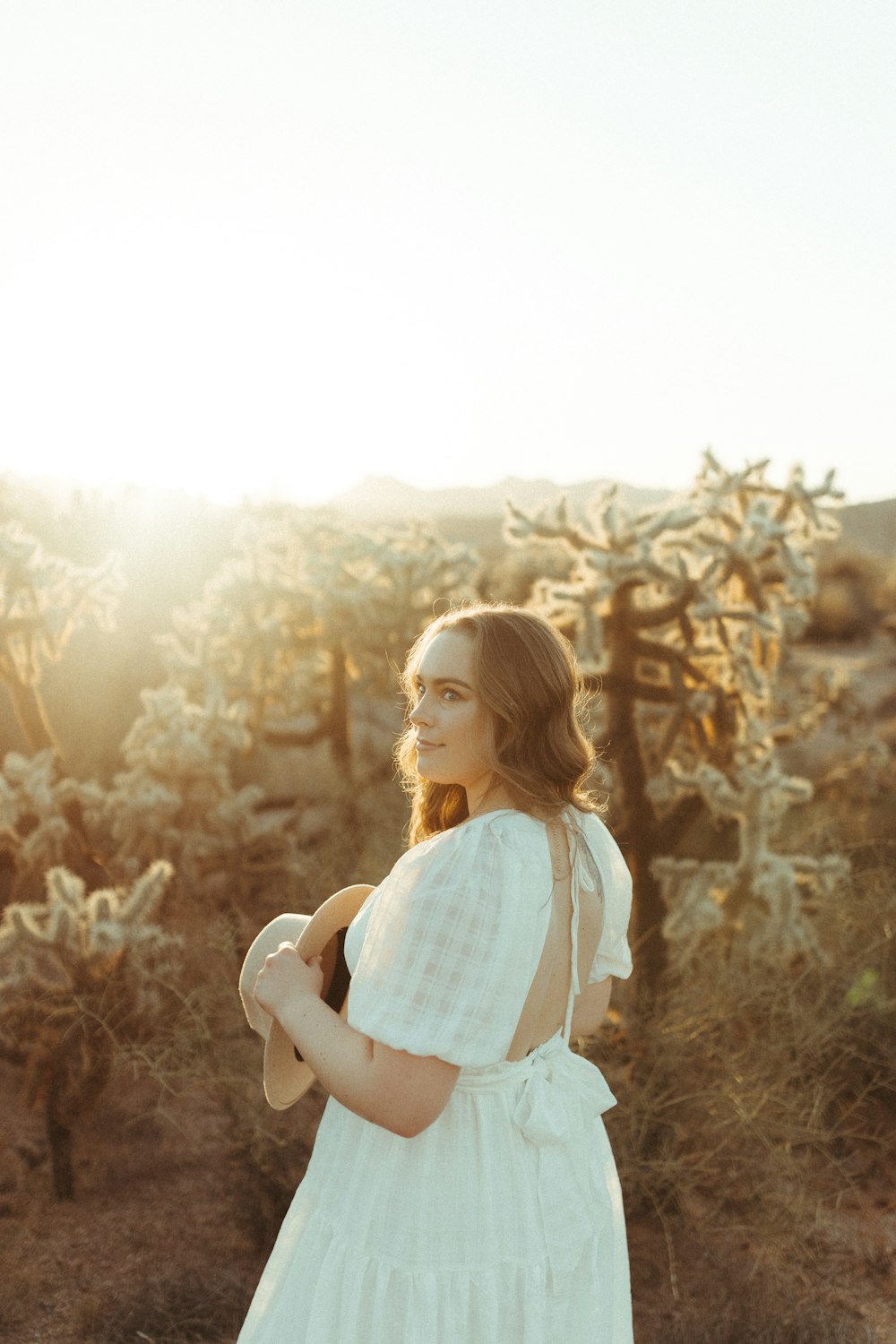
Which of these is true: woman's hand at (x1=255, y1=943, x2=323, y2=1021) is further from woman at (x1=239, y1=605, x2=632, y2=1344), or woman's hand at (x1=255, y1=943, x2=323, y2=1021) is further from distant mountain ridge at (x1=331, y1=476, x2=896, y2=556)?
distant mountain ridge at (x1=331, y1=476, x2=896, y2=556)

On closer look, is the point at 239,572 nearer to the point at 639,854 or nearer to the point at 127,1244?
the point at 639,854

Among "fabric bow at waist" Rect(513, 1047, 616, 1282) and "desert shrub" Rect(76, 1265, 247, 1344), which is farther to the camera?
"desert shrub" Rect(76, 1265, 247, 1344)

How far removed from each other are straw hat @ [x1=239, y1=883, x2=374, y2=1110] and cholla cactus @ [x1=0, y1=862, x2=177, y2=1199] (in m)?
2.23

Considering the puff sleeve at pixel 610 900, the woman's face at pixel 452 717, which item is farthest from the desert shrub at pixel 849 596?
the woman's face at pixel 452 717

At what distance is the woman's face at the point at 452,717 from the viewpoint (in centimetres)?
162

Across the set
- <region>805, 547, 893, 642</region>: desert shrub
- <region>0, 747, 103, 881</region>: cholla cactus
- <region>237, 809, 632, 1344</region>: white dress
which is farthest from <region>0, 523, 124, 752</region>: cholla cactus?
<region>805, 547, 893, 642</region>: desert shrub

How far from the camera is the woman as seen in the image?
1417 mm

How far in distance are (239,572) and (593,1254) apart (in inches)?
200

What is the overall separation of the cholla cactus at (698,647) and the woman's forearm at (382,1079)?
301 centimetres

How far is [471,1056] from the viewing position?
141 cm

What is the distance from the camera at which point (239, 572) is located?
6.33 meters

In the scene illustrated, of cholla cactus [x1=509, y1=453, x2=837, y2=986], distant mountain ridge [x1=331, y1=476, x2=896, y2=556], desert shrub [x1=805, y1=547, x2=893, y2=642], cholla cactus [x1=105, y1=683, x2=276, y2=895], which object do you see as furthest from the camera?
distant mountain ridge [x1=331, y1=476, x2=896, y2=556]

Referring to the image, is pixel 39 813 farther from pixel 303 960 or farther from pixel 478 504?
pixel 478 504

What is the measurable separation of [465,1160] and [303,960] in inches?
14.4
